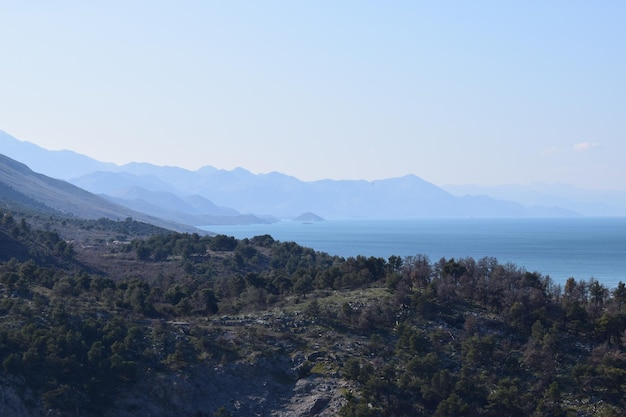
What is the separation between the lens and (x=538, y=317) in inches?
2329

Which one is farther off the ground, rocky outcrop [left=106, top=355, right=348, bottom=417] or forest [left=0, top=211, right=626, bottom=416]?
forest [left=0, top=211, right=626, bottom=416]

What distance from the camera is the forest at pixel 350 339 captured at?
156 ft

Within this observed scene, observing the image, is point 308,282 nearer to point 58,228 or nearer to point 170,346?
point 170,346

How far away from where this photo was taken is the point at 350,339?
187 feet

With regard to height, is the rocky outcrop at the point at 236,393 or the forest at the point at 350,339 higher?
the forest at the point at 350,339

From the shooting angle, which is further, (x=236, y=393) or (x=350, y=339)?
(x=350, y=339)

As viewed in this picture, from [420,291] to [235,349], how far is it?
1968 cm

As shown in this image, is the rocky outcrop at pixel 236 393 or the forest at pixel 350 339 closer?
the forest at pixel 350 339

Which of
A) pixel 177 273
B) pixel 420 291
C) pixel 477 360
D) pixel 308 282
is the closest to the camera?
pixel 477 360

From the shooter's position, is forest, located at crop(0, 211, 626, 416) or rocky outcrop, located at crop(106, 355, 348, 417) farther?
rocky outcrop, located at crop(106, 355, 348, 417)

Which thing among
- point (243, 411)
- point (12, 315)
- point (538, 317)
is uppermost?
point (538, 317)

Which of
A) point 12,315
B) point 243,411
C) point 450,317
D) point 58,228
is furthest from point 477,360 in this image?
point 58,228

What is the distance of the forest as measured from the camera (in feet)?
156

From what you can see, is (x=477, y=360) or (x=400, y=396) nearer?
(x=400, y=396)
